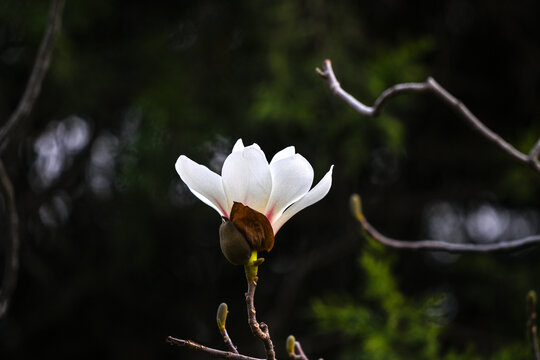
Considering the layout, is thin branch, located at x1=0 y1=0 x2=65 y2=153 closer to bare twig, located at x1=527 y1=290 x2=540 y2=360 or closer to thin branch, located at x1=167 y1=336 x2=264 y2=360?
thin branch, located at x1=167 y1=336 x2=264 y2=360

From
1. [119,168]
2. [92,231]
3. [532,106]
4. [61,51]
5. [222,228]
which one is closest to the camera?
[222,228]

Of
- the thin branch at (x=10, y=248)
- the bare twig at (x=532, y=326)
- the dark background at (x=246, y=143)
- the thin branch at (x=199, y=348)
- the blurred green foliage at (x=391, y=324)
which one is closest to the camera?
the thin branch at (x=199, y=348)

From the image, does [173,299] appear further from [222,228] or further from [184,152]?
[222,228]

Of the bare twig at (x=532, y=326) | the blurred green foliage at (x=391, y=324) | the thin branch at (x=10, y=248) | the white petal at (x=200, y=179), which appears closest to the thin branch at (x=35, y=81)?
the thin branch at (x=10, y=248)

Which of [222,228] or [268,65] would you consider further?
[268,65]

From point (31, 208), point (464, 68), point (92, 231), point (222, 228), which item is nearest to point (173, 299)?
point (92, 231)

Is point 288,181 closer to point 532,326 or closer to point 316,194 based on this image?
point 316,194

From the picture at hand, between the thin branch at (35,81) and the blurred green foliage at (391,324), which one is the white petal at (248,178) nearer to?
the thin branch at (35,81)
